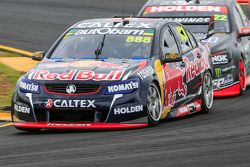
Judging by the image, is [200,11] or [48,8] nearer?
[200,11]

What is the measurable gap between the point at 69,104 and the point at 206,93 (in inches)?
130

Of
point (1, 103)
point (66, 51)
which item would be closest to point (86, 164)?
point (66, 51)

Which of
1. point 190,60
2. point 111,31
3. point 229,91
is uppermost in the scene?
point 111,31

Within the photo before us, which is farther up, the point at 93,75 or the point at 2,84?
the point at 93,75

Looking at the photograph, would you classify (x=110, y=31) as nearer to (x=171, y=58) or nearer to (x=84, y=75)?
(x=171, y=58)

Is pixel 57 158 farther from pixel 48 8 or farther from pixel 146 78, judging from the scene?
pixel 48 8

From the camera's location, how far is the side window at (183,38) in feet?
46.0

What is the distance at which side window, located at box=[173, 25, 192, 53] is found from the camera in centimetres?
1402

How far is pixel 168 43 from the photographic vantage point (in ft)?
44.3

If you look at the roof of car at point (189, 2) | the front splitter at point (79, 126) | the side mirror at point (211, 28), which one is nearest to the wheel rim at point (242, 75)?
the side mirror at point (211, 28)

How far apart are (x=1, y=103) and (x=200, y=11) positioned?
15.5 feet

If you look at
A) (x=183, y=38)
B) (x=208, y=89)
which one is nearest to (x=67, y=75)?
(x=183, y=38)

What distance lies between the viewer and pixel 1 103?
14.7 metres

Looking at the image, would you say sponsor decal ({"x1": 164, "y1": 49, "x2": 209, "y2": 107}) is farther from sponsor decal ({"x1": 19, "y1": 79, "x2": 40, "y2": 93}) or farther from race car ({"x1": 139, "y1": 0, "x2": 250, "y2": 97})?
race car ({"x1": 139, "y1": 0, "x2": 250, "y2": 97})
